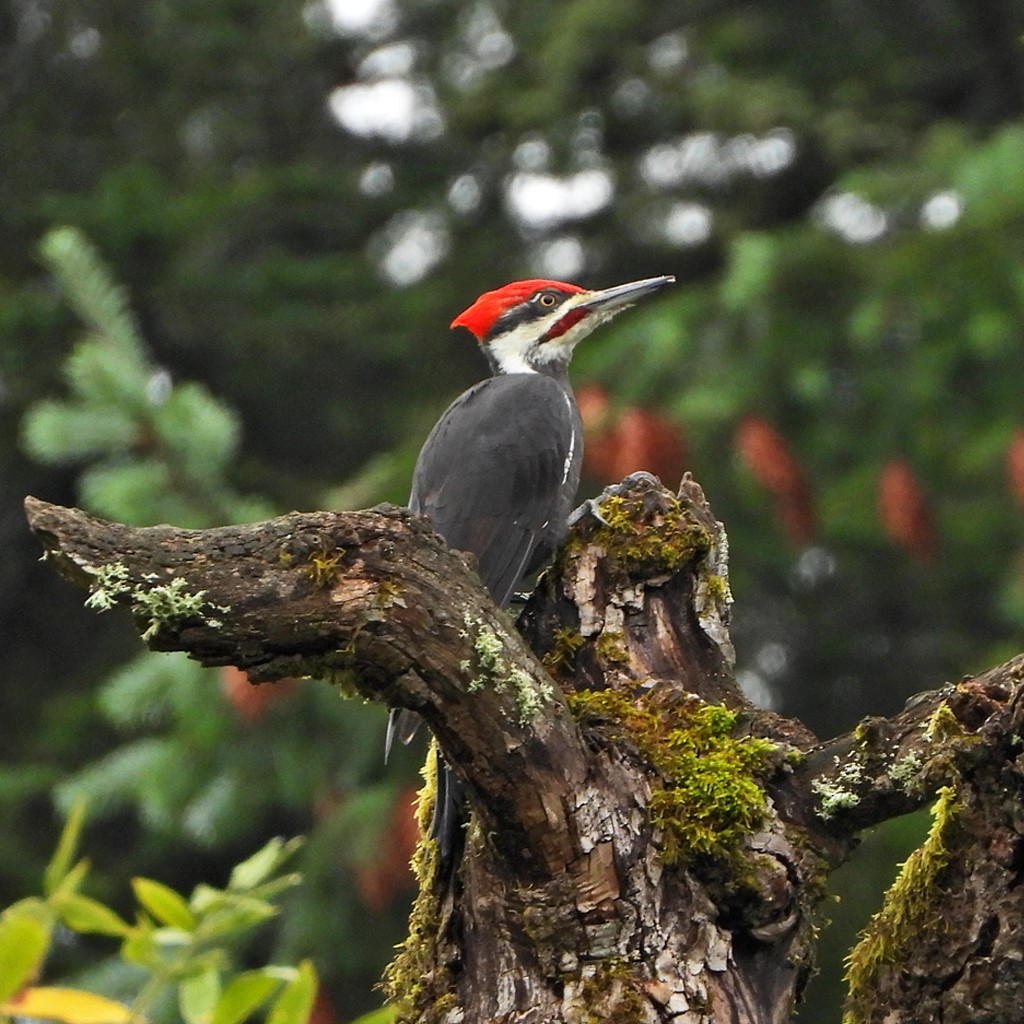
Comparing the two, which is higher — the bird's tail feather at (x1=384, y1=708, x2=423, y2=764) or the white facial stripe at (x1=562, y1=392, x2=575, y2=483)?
the white facial stripe at (x1=562, y1=392, x2=575, y2=483)

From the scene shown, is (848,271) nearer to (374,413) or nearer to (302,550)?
(374,413)

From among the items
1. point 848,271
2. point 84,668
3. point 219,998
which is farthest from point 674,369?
point 219,998

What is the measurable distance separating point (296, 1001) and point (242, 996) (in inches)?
2.1

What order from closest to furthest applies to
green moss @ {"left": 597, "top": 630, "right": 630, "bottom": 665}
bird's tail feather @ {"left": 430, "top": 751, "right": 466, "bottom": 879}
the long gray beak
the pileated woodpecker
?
bird's tail feather @ {"left": 430, "top": 751, "right": 466, "bottom": 879} < green moss @ {"left": 597, "top": 630, "right": 630, "bottom": 665} < the pileated woodpecker < the long gray beak

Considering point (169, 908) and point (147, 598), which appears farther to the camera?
point (147, 598)

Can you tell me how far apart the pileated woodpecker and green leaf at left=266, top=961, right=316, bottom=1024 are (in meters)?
1.77

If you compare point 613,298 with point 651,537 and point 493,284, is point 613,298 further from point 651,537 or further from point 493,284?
point 493,284

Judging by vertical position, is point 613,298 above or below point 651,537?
above

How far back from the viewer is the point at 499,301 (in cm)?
545

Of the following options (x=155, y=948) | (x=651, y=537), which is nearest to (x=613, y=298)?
(x=651, y=537)

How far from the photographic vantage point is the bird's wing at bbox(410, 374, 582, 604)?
4.17m

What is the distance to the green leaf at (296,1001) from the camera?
1.62 metres

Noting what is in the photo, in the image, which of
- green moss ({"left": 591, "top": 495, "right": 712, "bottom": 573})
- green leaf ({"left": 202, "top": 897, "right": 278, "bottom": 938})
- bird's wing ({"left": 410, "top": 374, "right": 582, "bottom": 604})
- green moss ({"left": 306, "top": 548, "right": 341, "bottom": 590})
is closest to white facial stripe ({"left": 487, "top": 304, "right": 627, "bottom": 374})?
bird's wing ({"left": 410, "top": 374, "right": 582, "bottom": 604})

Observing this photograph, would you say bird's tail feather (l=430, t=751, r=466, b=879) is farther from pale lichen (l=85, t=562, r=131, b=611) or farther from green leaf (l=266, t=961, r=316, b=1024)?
green leaf (l=266, t=961, r=316, b=1024)
